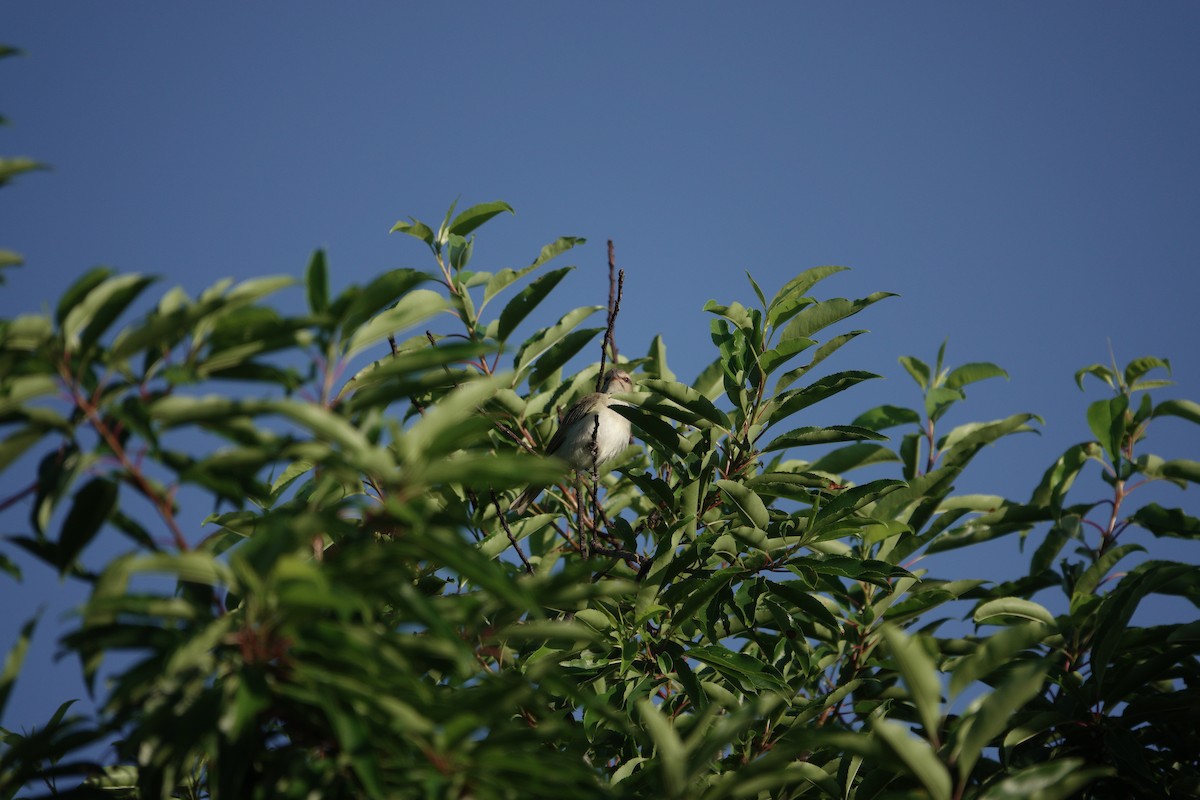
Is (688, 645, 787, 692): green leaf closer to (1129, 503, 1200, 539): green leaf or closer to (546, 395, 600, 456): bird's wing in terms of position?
(546, 395, 600, 456): bird's wing

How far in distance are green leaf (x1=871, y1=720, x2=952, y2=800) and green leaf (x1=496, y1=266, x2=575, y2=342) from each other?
226 cm

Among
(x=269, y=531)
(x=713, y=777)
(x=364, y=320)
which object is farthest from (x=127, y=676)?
(x=713, y=777)

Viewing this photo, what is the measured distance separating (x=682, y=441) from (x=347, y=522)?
87.9 inches

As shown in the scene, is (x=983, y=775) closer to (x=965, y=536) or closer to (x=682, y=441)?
(x=965, y=536)

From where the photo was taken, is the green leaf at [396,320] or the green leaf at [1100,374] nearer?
the green leaf at [396,320]

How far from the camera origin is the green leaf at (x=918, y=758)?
2188 millimetres

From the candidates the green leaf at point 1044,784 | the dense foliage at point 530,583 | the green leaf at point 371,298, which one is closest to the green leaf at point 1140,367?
the dense foliage at point 530,583

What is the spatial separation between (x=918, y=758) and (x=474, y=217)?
3.17 metres

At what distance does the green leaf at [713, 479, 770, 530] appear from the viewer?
380 centimetres

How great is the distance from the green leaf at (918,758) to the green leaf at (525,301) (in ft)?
7.42

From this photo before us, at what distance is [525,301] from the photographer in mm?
4078

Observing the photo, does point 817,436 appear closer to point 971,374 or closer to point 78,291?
point 971,374

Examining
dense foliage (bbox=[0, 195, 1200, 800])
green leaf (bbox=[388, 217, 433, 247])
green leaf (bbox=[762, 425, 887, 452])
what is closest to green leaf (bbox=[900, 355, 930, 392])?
dense foliage (bbox=[0, 195, 1200, 800])

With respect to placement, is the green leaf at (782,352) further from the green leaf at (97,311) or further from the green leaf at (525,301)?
the green leaf at (97,311)
